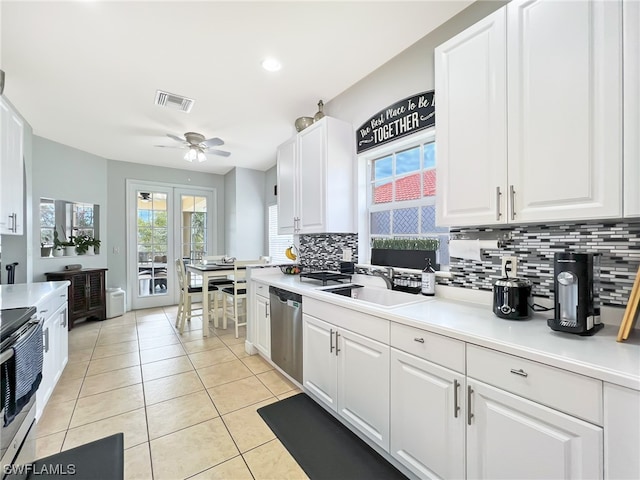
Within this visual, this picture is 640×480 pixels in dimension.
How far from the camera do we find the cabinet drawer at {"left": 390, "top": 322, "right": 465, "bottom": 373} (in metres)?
1.24

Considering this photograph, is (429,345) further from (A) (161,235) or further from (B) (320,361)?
(A) (161,235)

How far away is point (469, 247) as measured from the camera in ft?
5.74

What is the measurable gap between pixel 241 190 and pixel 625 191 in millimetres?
5367

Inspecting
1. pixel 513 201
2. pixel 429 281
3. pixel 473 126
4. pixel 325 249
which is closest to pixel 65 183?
pixel 325 249

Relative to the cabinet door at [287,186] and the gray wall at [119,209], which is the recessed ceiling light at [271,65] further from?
the gray wall at [119,209]

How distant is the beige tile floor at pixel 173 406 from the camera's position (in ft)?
5.44

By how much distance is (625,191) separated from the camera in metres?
1.05

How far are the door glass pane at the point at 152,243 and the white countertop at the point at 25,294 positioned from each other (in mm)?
2850

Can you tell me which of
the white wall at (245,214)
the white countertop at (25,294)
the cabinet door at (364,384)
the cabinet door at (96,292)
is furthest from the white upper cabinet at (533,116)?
the cabinet door at (96,292)

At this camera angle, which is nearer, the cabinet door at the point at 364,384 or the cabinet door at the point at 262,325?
the cabinet door at the point at 364,384

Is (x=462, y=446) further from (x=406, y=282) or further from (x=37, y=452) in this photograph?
(x=37, y=452)

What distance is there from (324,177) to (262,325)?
1632 mm

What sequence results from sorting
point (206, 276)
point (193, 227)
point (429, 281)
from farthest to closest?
point (193, 227) → point (206, 276) → point (429, 281)

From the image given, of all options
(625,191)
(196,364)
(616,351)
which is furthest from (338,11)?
(196,364)
